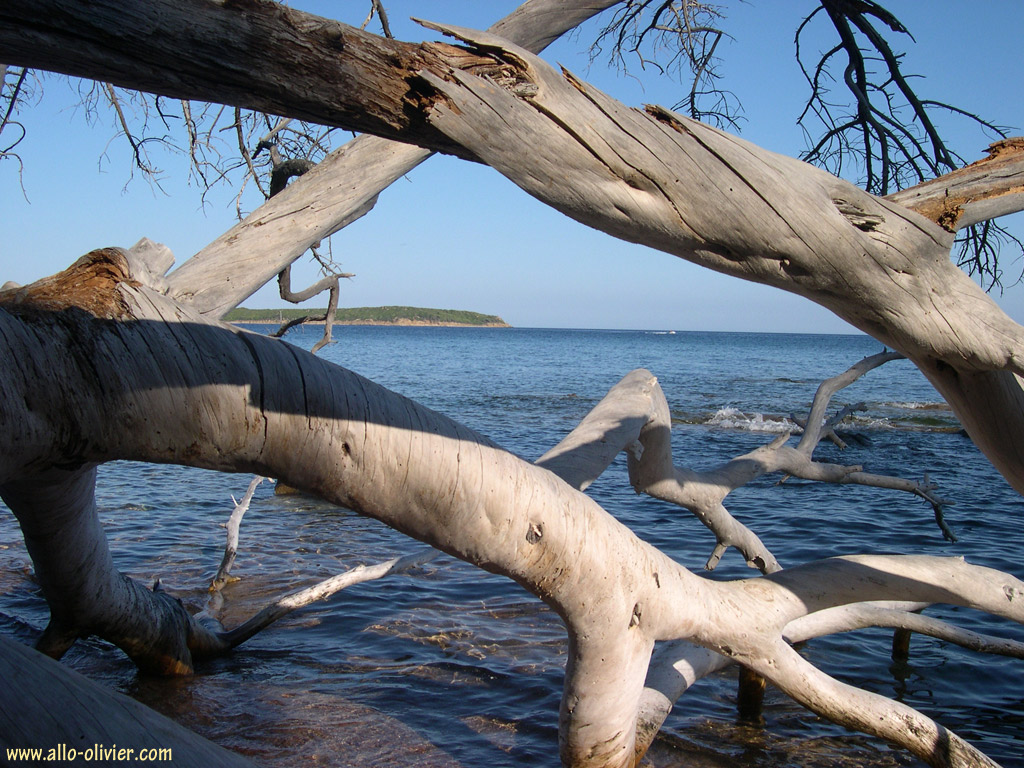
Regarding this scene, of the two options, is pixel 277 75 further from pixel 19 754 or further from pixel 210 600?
pixel 210 600

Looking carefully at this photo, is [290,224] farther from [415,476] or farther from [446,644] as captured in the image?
[446,644]

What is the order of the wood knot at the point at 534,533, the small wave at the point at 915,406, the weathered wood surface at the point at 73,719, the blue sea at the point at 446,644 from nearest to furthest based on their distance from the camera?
the weathered wood surface at the point at 73,719
the wood knot at the point at 534,533
the blue sea at the point at 446,644
the small wave at the point at 915,406

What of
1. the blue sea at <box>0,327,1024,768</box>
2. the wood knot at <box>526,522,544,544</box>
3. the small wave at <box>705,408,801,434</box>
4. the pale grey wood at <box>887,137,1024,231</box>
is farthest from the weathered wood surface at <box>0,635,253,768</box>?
the small wave at <box>705,408,801,434</box>

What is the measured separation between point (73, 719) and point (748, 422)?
19.9m

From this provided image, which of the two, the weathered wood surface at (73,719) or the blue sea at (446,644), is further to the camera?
the blue sea at (446,644)

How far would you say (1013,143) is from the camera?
1.89 meters

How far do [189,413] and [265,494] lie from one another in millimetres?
9885

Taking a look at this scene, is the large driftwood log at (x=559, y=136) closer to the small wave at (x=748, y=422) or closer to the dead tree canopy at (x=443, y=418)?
the dead tree canopy at (x=443, y=418)

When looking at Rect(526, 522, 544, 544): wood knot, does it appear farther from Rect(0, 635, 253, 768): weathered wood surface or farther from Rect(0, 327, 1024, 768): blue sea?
Rect(0, 327, 1024, 768): blue sea

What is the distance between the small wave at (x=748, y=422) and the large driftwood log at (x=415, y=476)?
1629 cm

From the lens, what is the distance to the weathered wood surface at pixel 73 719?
4.72 feet

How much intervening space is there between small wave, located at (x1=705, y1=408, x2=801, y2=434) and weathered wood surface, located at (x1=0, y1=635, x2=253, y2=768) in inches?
722

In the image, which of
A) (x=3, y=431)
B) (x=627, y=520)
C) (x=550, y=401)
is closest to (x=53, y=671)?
(x=3, y=431)

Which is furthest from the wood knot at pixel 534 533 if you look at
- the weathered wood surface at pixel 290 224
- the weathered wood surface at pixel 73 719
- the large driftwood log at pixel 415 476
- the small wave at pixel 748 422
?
the small wave at pixel 748 422
